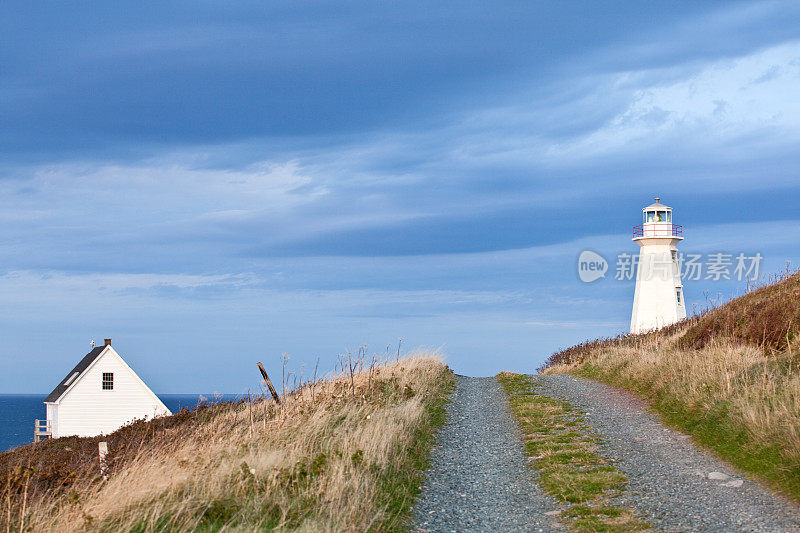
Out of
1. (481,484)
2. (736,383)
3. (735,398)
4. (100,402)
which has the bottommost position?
(100,402)

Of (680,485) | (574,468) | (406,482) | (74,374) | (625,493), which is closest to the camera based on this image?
(625,493)

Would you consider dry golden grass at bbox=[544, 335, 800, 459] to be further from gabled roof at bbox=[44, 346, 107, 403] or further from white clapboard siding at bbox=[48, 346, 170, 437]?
gabled roof at bbox=[44, 346, 107, 403]

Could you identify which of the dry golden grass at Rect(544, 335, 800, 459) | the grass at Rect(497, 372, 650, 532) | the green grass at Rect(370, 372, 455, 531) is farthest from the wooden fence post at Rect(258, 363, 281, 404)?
the dry golden grass at Rect(544, 335, 800, 459)

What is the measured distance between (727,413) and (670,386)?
3.28 metres

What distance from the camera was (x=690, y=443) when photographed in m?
10.8

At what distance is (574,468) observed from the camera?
376 inches

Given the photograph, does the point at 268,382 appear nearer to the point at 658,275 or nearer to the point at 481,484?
the point at 481,484

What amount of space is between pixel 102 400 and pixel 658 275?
31.8 metres

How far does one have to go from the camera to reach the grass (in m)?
7.31

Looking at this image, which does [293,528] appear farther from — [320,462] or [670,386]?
[670,386]

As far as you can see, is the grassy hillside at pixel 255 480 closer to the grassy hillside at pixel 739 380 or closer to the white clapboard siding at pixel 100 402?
the grassy hillside at pixel 739 380

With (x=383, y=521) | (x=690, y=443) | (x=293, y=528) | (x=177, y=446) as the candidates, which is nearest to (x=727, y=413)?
(x=690, y=443)

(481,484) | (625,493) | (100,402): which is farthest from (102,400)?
(625,493)

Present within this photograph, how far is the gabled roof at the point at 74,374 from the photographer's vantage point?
135 feet
